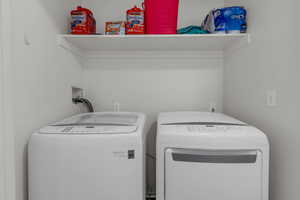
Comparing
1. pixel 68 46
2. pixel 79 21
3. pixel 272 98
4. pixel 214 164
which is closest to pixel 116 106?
pixel 68 46

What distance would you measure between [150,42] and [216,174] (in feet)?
3.67

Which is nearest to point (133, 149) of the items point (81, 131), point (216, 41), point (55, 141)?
point (81, 131)

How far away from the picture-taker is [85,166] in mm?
1019

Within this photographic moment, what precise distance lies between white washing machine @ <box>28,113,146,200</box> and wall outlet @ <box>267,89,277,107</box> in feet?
2.64

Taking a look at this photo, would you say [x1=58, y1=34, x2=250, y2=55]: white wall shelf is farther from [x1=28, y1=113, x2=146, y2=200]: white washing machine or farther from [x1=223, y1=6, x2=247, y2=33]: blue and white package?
[x1=28, y1=113, x2=146, y2=200]: white washing machine

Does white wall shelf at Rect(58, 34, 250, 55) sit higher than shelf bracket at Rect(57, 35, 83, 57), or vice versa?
white wall shelf at Rect(58, 34, 250, 55)

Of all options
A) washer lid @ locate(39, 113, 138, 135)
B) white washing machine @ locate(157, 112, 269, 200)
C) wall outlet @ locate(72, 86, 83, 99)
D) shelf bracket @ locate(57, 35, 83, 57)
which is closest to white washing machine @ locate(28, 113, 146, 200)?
washer lid @ locate(39, 113, 138, 135)

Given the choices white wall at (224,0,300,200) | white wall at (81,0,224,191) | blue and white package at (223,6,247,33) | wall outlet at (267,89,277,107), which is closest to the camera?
white wall at (224,0,300,200)

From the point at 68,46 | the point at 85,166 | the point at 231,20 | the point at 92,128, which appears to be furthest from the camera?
the point at 68,46

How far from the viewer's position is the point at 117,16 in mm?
1941

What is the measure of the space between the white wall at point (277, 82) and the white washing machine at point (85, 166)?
79 centimetres

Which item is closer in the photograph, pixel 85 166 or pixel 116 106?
pixel 85 166

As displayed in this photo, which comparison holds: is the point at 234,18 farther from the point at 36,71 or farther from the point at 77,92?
the point at 77,92

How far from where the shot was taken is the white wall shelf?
4.88 ft
